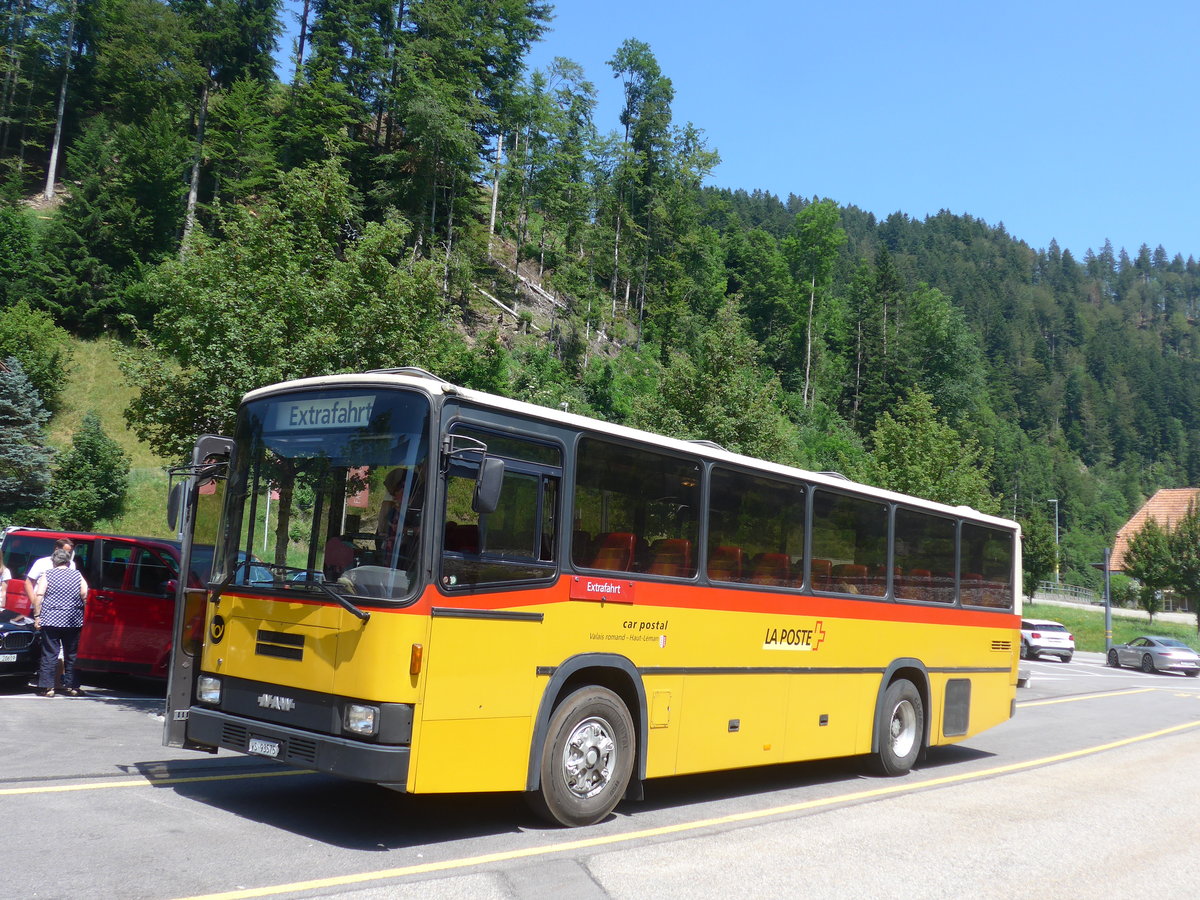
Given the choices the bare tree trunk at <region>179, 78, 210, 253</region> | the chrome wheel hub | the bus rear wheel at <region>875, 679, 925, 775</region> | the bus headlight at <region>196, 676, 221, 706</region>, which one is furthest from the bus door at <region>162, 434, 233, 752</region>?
the bare tree trunk at <region>179, 78, 210, 253</region>

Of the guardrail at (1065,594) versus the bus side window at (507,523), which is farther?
the guardrail at (1065,594)

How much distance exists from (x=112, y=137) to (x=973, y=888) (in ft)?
172

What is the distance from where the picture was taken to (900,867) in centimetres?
681

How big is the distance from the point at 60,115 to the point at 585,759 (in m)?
61.5

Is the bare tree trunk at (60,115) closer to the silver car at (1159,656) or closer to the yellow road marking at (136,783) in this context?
the yellow road marking at (136,783)

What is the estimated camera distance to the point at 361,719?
6328mm

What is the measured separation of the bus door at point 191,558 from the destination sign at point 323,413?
76cm

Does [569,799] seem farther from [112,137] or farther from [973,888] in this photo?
[112,137]

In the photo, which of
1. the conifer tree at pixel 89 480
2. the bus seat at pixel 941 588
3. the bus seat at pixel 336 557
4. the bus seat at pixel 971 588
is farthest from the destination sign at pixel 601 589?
the conifer tree at pixel 89 480

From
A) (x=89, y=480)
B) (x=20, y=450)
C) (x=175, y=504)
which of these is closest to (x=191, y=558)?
(x=175, y=504)

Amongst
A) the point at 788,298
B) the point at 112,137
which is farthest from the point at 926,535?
the point at 788,298

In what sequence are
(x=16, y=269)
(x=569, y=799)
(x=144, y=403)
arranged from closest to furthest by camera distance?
(x=569, y=799), (x=144, y=403), (x=16, y=269)

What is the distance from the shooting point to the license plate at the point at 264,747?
21.8 feet

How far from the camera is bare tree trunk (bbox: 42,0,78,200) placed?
55469mm
